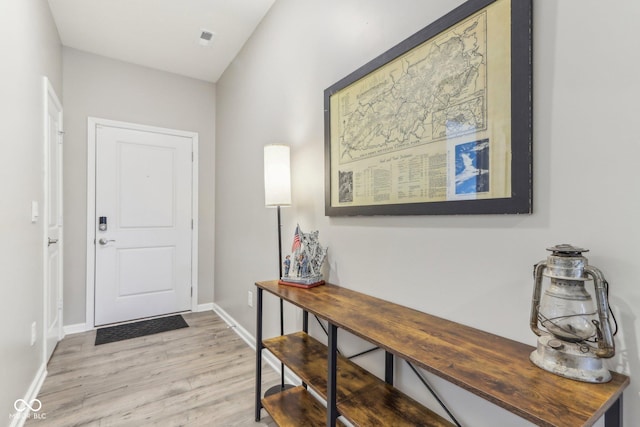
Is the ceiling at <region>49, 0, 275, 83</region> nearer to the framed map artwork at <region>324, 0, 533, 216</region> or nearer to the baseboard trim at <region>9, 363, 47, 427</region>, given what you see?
the framed map artwork at <region>324, 0, 533, 216</region>

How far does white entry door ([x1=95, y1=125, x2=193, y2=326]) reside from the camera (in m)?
3.12

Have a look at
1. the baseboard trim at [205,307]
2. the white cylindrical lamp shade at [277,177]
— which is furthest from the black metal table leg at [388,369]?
the baseboard trim at [205,307]

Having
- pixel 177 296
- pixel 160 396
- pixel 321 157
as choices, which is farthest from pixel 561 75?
pixel 177 296

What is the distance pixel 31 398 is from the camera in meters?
1.86

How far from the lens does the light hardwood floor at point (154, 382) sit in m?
1.76

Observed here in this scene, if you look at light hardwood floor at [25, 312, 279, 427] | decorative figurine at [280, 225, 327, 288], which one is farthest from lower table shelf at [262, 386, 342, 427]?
decorative figurine at [280, 225, 327, 288]

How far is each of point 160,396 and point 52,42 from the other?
2.80 metres

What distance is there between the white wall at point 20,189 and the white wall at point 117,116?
2.93ft

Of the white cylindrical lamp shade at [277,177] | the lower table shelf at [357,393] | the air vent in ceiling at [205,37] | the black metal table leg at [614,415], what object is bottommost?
the lower table shelf at [357,393]

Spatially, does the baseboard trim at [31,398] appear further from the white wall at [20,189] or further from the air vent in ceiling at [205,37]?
the air vent in ceiling at [205,37]

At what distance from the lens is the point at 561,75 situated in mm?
859

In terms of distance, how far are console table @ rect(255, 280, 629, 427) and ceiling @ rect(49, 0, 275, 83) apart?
7.12 feet

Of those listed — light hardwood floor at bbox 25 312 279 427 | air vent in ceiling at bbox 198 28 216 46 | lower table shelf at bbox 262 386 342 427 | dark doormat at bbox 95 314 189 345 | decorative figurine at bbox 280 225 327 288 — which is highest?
air vent in ceiling at bbox 198 28 216 46

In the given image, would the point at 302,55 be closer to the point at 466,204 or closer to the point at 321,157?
the point at 321,157
